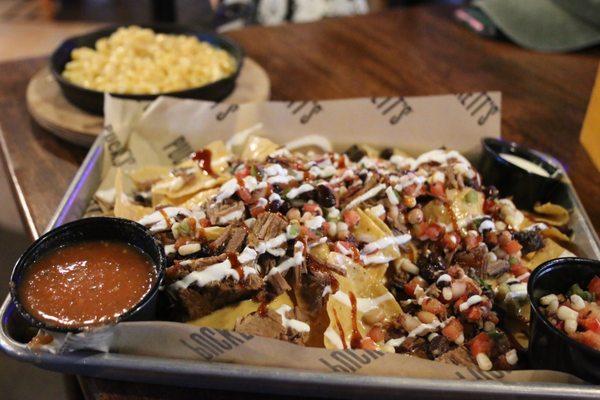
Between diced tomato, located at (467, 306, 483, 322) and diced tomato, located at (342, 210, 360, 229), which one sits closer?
diced tomato, located at (467, 306, 483, 322)

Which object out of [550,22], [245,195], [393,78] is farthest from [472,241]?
[550,22]

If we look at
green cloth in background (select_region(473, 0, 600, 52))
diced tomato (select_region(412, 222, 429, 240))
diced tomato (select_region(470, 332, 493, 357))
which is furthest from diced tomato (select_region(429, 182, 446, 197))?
green cloth in background (select_region(473, 0, 600, 52))

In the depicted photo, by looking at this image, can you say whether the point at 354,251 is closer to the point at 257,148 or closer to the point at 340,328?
the point at 340,328

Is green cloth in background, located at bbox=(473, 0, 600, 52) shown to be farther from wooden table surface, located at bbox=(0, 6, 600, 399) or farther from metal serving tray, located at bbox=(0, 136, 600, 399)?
metal serving tray, located at bbox=(0, 136, 600, 399)

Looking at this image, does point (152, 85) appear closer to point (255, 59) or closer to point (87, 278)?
A: point (255, 59)

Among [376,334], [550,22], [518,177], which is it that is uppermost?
[550,22]

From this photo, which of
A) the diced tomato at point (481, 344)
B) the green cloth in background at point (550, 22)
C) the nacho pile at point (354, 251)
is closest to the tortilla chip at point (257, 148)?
the nacho pile at point (354, 251)
